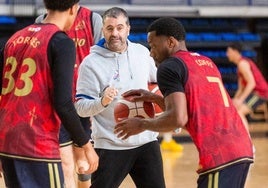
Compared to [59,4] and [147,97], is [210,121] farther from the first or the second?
[59,4]

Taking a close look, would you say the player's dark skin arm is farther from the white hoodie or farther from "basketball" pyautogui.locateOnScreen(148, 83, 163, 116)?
the white hoodie

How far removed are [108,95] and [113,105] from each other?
348 millimetres

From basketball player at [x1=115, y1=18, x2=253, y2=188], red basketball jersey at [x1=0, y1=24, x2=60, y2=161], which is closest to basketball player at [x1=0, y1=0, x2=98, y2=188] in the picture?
red basketball jersey at [x1=0, y1=24, x2=60, y2=161]

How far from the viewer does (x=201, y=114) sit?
12.1 feet

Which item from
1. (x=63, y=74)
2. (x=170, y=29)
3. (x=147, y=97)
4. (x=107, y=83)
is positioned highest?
(x=170, y=29)

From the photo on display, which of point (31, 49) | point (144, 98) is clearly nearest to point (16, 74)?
point (31, 49)

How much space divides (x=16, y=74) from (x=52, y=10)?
1.27 feet

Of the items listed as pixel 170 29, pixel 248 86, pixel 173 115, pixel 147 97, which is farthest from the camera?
pixel 248 86

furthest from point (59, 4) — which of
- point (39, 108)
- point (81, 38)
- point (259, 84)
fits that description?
point (259, 84)

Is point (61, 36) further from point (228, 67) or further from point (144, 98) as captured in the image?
point (228, 67)

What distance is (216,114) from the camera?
12.2ft

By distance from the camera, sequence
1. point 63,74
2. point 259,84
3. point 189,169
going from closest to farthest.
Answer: point 63,74 → point 189,169 → point 259,84

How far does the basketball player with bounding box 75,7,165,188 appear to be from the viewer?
194 inches

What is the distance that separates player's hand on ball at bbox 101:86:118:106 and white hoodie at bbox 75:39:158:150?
0.19 m
